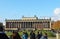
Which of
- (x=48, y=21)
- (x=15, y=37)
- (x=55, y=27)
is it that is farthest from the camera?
(x=55, y=27)

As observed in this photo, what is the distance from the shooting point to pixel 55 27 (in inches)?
5335

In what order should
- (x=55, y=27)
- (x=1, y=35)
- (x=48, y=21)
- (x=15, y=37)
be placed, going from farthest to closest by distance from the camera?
(x=55, y=27), (x=48, y=21), (x=1, y=35), (x=15, y=37)

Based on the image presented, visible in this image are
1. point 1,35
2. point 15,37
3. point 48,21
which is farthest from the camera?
point 48,21

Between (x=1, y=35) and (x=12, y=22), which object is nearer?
(x=1, y=35)

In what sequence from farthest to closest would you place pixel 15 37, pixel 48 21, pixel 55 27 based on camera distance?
pixel 55 27
pixel 48 21
pixel 15 37

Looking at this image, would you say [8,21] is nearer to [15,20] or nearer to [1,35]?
[15,20]

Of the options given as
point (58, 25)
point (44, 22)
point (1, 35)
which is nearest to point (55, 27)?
point (58, 25)

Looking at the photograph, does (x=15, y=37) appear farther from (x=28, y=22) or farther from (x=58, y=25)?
(x=58, y=25)

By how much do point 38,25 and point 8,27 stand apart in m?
14.1

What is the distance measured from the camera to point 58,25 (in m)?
137

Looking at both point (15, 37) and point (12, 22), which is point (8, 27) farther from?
point (15, 37)

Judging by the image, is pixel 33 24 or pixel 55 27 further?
pixel 55 27

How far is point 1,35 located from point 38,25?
10354 centimetres

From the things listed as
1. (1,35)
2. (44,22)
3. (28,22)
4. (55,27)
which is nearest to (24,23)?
(28,22)
